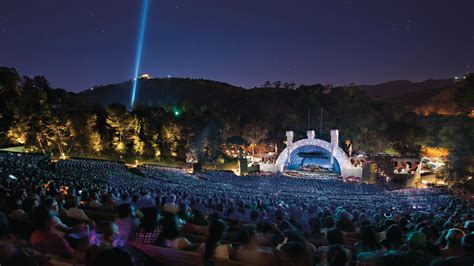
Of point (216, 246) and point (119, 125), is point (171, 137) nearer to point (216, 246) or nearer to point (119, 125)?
point (119, 125)

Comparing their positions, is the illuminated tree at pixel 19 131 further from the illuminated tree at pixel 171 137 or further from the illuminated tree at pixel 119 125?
the illuminated tree at pixel 171 137

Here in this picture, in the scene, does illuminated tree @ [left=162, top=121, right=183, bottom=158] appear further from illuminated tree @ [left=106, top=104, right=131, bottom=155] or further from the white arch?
the white arch

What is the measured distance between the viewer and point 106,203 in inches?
348

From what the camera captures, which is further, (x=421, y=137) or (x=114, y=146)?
(x=421, y=137)

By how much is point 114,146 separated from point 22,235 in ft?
152

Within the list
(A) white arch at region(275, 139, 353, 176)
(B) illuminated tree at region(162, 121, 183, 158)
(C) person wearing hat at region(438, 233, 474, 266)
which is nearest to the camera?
(C) person wearing hat at region(438, 233, 474, 266)

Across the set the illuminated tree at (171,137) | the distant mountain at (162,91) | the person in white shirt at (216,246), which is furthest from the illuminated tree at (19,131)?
the distant mountain at (162,91)

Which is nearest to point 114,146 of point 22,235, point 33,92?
point 33,92

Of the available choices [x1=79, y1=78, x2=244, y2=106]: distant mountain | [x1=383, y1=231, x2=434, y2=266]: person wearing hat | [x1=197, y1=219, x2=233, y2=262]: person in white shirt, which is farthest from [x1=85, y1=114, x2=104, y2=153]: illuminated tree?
[x1=79, y1=78, x2=244, y2=106]: distant mountain

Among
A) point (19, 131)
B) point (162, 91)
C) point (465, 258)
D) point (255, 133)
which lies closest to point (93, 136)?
point (19, 131)

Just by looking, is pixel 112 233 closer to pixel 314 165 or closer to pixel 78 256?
pixel 78 256

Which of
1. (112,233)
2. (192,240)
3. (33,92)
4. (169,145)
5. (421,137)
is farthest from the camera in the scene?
(421,137)

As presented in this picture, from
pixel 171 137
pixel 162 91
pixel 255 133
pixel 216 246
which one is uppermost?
pixel 162 91

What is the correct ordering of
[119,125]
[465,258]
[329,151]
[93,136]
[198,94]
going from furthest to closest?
[198,94], [329,151], [119,125], [93,136], [465,258]
